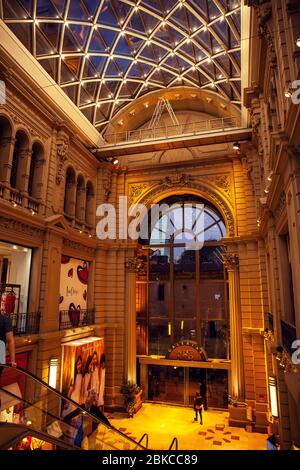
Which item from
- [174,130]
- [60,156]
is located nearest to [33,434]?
[60,156]

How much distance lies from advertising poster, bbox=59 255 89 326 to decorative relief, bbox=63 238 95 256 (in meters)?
0.47

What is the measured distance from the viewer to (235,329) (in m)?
13.1

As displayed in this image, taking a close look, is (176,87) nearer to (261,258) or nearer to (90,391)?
(261,258)

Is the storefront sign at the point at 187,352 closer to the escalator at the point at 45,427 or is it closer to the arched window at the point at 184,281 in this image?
the arched window at the point at 184,281

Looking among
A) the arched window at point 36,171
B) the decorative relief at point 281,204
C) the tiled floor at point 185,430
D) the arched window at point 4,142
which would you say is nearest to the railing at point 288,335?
the decorative relief at point 281,204

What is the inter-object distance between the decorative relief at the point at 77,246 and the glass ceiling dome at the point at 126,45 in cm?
620

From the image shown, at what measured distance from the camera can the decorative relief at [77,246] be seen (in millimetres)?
12344

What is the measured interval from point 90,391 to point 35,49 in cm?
1297

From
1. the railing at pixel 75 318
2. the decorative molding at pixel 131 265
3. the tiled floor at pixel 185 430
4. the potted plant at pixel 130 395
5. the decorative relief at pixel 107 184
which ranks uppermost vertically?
the decorative relief at pixel 107 184

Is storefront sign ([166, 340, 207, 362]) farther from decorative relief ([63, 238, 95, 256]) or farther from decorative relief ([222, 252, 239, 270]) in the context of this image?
decorative relief ([63, 238, 95, 256])

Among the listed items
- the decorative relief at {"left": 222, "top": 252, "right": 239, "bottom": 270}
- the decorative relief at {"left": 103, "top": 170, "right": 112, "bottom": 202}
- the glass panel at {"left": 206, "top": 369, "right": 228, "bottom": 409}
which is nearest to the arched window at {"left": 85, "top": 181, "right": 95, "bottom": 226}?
the decorative relief at {"left": 103, "top": 170, "right": 112, "bottom": 202}

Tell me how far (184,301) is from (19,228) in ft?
29.4

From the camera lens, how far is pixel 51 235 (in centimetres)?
1095

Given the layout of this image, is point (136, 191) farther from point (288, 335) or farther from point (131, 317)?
point (288, 335)
